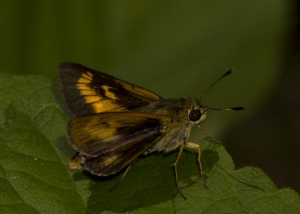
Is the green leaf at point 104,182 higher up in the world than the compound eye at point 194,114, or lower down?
lower down

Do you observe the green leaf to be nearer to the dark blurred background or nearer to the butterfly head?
the butterfly head

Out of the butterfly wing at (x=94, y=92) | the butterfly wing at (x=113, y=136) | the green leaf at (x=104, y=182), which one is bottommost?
the green leaf at (x=104, y=182)

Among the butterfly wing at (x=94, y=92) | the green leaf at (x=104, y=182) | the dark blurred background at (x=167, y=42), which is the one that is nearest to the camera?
the green leaf at (x=104, y=182)

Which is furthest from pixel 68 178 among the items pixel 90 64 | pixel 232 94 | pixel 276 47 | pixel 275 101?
pixel 275 101

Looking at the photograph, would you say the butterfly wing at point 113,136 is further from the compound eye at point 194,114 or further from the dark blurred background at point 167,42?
the dark blurred background at point 167,42

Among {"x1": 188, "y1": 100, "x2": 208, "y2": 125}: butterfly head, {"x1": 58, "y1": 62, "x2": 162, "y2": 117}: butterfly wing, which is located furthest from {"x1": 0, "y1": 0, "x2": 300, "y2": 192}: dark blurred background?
{"x1": 188, "y1": 100, "x2": 208, "y2": 125}: butterfly head

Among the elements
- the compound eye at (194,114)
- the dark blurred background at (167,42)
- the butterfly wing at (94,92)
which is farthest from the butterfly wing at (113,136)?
the dark blurred background at (167,42)

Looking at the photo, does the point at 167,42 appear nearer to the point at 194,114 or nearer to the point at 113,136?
the point at 194,114
